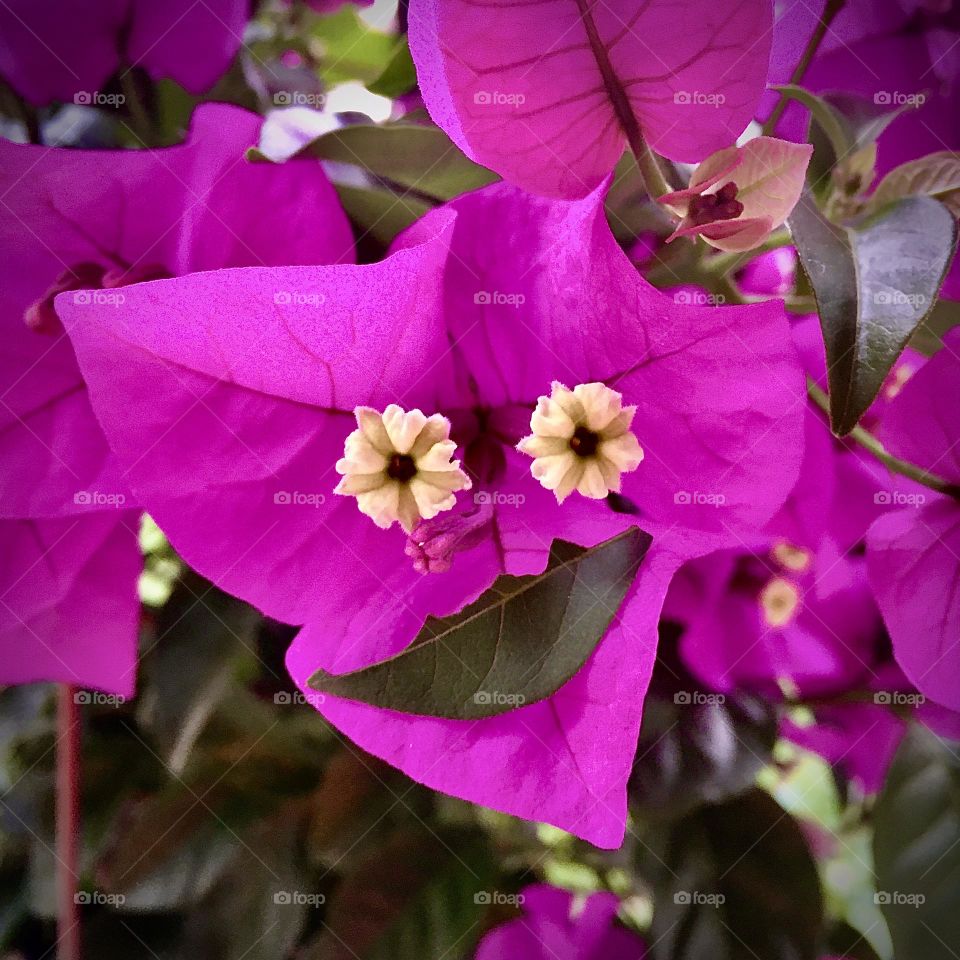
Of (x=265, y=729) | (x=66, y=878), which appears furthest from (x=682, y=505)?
(x=66, y=878)

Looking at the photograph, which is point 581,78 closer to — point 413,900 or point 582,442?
point 582,442

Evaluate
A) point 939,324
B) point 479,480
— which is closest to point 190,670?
point 479,480

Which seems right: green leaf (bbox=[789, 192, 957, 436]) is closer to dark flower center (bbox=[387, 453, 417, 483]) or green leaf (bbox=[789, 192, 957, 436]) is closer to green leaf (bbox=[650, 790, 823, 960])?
dark flower center (bbox=[387, 453, 417, 483])

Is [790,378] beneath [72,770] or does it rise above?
above

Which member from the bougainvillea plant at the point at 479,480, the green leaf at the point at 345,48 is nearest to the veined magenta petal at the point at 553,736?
the bougainvillea plant at the point at 479,480

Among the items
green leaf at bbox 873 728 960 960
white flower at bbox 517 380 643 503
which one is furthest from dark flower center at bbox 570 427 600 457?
green leaf at bbox 873 728 960 960

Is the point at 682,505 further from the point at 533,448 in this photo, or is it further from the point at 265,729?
the point at 265,729

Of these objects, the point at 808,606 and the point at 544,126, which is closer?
the point at 544,126
